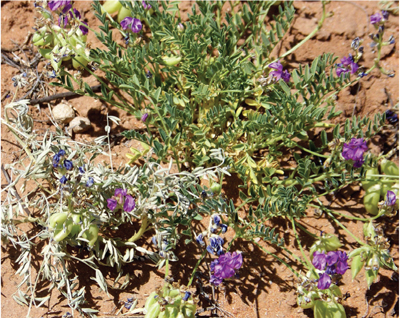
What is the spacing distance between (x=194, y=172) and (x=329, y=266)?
2.95ft

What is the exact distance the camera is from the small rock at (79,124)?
3045mm

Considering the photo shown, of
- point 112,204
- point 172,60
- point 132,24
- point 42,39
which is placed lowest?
point 112,204

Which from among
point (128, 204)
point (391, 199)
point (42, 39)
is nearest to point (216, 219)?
point (128, 204)

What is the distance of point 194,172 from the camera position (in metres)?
2.40

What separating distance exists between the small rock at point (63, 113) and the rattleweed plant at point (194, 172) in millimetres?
389

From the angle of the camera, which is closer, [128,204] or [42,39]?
[128,204]

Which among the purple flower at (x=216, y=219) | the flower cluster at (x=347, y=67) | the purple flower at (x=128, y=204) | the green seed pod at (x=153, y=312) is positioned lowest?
the green seed pod at (x=153, y=312)

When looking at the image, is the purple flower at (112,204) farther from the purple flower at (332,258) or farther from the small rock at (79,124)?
the purple flower at (332,258)

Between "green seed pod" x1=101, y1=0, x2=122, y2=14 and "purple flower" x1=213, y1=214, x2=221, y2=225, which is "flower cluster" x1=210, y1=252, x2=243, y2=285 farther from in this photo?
"green seed pod" x1=101, y1=0, x2=122, y2=14

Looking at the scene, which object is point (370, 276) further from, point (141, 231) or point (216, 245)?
point (141, 231)

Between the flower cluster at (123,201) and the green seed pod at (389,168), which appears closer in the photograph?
the flower cluster at (123,201)

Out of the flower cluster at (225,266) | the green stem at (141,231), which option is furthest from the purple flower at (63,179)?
the flower cluster at (225,266)

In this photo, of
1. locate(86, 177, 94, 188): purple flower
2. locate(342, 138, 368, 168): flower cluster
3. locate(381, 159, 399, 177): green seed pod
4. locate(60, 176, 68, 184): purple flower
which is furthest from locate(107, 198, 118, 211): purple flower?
locate(381, 159, 399, 177): green seed pod

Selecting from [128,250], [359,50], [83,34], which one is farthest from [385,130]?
[83,34]
